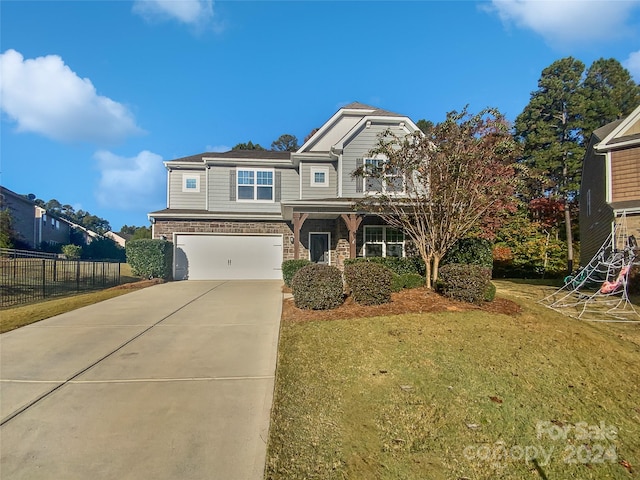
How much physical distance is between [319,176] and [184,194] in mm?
6558

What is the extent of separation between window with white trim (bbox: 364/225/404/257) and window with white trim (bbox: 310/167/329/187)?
292 cm

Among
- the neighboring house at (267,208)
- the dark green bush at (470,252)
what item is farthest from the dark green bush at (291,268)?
the dark green bush at (470,252)

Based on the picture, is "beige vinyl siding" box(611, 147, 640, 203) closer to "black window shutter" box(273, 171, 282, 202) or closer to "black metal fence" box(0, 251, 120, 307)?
"black window shutter" box(273, 171, 282, 202)

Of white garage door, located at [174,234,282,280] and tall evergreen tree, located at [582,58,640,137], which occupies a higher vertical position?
tall evergreen tree, located at [582,58,640,137]

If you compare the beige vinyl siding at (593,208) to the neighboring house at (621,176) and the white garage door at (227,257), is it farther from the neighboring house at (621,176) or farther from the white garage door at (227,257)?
the white garage door at (227,257)

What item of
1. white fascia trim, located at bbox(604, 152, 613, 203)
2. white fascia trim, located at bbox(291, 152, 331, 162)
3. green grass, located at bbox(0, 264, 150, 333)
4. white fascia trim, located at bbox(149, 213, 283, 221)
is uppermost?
white fascia trim, located at bbox(291, 152, 331, 162)

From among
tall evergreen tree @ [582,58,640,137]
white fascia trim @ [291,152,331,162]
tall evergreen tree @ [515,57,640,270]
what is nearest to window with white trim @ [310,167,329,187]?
white fascia trim @ [291,152,331,162]

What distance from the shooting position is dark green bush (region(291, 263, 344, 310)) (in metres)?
7.87

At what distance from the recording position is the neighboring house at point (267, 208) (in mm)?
15688

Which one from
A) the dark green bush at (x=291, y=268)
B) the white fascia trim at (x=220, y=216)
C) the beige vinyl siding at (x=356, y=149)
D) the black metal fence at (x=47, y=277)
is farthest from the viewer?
the white fascia trim at (x=220, y=216)

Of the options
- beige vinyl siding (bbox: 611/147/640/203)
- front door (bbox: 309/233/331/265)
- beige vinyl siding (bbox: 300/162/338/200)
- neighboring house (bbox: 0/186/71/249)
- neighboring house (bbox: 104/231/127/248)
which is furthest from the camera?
neighboring house (bbox: 104/231/127/248)

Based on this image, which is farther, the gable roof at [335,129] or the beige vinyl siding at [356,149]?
the gable roof at [335,129]

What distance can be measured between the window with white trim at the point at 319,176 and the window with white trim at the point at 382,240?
9.57 feet

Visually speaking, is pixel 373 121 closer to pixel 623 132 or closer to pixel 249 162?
pixel 249 162
